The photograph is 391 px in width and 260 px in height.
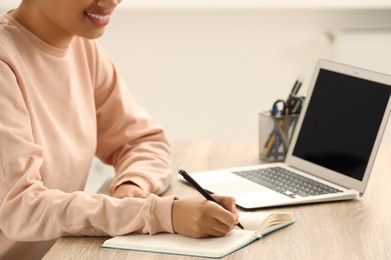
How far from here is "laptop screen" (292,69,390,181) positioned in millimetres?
1437

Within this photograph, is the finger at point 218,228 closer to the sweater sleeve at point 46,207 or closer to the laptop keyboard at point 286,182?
the sweater sleeve at point 46,207

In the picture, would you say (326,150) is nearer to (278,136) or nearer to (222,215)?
(278,136)

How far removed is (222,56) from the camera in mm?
2869

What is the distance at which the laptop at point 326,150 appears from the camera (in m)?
1.41

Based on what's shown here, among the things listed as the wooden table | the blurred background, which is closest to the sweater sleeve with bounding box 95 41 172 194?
the wooden table

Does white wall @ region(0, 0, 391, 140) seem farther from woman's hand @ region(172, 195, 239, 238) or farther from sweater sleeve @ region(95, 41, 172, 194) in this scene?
woman's hand @ region(172, 195, 239, 238)

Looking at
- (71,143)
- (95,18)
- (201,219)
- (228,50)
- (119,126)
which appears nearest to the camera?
(201,219)

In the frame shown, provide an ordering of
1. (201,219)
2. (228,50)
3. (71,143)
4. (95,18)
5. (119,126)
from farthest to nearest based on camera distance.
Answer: (228,50) → (119,126) → (71,143) → (95,18) → (201,219)

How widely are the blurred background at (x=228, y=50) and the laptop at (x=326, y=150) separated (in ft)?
3.98

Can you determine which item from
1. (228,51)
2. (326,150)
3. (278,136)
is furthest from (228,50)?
(326,150)

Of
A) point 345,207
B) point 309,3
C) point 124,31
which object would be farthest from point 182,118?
point 345,207

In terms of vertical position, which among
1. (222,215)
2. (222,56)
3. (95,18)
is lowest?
(222,56)

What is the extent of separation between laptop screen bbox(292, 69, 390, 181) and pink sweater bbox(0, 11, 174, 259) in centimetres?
33

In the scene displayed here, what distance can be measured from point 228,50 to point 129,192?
158 cm
